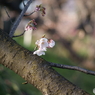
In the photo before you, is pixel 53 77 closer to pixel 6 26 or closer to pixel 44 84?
pixel 44 84

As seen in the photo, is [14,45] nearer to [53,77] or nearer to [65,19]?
[53,77]

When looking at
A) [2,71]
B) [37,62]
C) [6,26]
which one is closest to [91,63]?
[6,26]

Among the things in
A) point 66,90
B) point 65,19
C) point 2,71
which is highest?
point 65,19

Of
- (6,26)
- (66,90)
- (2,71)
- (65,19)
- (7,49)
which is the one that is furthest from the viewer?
(65,19)

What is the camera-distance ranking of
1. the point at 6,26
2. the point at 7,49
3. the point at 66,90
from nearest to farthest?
the point at 66,90 < the point at 7,49 < the point at 6,26

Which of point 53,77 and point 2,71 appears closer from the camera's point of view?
point 53,77

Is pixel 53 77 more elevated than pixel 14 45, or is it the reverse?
pixel 14 45
